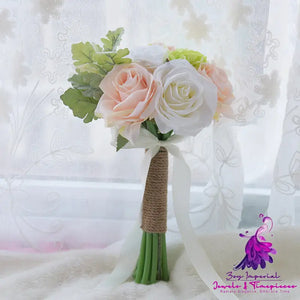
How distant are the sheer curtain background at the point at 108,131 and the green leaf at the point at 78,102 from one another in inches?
8.8

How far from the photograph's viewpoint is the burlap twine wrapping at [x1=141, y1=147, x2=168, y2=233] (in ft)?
3.33

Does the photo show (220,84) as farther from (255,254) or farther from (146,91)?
(255,254)

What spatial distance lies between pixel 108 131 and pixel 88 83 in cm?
29

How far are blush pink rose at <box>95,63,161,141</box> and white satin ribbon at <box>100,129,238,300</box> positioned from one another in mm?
78

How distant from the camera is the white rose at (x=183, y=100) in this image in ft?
A: 2.85

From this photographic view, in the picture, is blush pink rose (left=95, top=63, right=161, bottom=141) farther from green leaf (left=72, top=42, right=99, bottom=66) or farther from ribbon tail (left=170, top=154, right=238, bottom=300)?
ribbon tail (left=170, top=154, right=238, bottom=300)

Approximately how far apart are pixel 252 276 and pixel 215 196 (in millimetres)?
239

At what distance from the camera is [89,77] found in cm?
91

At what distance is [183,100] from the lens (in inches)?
34.4

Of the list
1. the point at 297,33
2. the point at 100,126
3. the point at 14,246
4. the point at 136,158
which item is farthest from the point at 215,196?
the point at 14,246

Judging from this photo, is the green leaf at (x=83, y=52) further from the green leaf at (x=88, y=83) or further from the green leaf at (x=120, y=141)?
the green leaf at (x=120, y=141)

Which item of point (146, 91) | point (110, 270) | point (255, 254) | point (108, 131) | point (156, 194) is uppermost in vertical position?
point (146, 91)

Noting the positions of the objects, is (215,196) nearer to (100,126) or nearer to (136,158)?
(136,158)

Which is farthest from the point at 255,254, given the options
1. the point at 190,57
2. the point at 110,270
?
the point at 190,57
